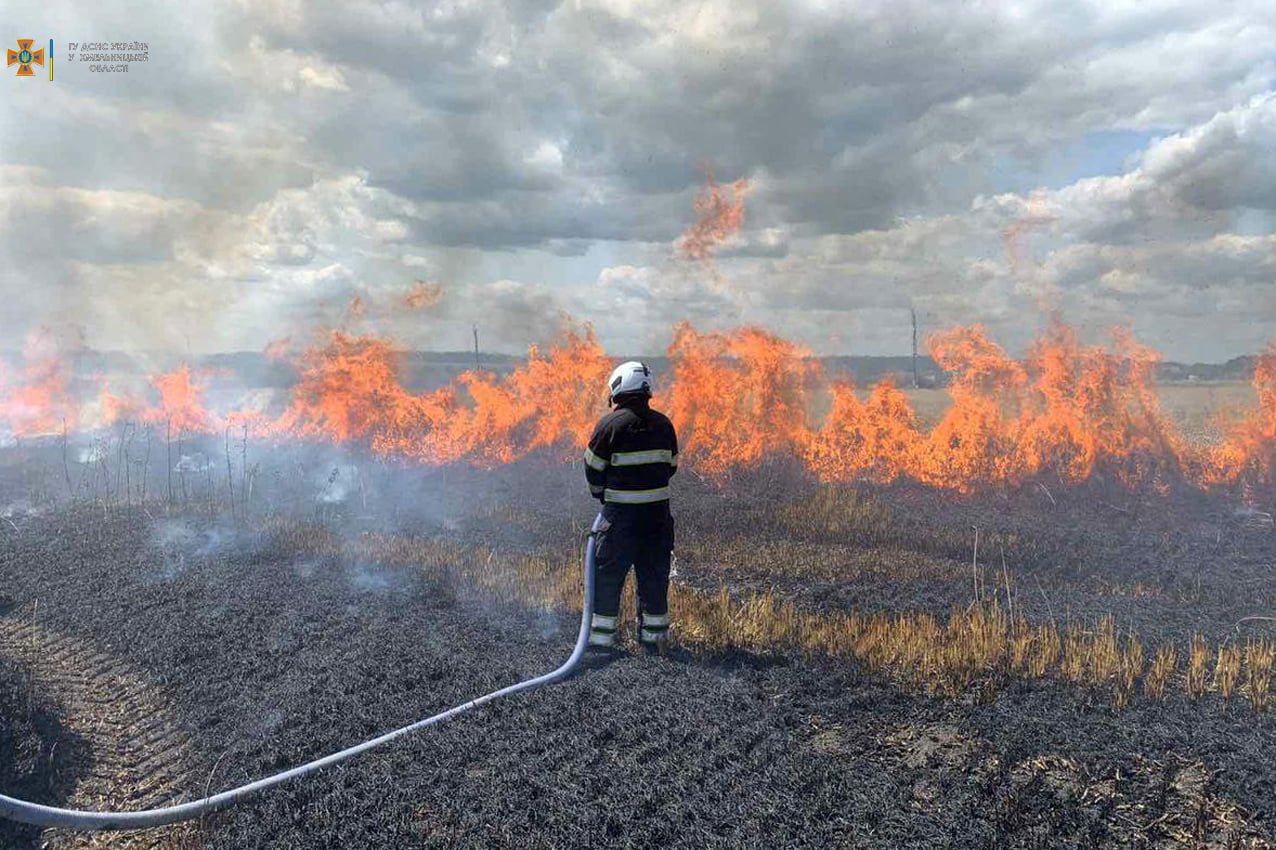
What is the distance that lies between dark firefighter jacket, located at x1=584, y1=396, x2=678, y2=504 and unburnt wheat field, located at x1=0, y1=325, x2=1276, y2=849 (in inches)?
51.4

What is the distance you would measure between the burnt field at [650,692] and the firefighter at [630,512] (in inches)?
17.5

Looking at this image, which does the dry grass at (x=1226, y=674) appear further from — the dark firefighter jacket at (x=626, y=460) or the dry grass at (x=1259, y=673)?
the dark firefighter jacket at (x=626, y=460)

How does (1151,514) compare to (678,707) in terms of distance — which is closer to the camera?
(678,707)

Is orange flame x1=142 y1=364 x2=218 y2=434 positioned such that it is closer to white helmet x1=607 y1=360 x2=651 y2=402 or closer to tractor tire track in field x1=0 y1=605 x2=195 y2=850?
tractor tire track in field x1=0 y1=605 x2=195 y2=850

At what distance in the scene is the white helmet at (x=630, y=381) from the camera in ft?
22.9

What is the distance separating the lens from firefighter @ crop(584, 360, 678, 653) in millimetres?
6855

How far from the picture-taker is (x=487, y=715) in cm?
549

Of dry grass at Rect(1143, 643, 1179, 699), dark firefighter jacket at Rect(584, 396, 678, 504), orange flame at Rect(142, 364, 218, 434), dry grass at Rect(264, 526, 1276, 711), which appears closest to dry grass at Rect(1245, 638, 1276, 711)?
dry grass at Rect(264, 526, 1276, 711)

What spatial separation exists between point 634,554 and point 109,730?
4.06 metres

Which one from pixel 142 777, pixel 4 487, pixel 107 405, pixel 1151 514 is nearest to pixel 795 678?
pixel 142 777

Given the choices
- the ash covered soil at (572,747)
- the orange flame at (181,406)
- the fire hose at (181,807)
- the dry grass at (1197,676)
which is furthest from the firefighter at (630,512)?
the orange flame at (181,406)

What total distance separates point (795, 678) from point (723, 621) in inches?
49.6

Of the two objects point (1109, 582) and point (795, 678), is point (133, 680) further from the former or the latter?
point (1109, 582)

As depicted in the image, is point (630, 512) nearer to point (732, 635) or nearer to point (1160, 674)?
point (732, 635)
